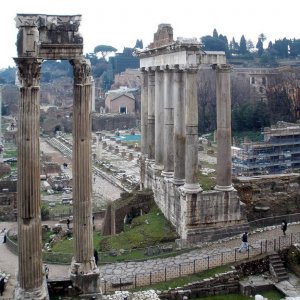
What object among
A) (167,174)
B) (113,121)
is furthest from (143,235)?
(113,121)

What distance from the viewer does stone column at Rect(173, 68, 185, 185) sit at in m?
20.6

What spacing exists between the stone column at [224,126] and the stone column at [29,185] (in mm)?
9480

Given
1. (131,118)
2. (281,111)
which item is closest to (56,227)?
(281,111)

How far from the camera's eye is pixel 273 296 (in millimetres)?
15953

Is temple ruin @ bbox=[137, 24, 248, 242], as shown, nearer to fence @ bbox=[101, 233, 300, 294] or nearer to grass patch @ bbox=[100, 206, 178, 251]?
grass patch @ bbox=[100, 206, 178, 251]

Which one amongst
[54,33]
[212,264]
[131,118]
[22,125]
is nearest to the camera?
[22,125]

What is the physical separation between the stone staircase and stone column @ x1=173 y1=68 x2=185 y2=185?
15.4ft

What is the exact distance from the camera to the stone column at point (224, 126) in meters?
19.7

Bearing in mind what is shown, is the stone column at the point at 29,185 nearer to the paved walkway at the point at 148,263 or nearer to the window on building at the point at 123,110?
the paved walkway at the point at 148,263

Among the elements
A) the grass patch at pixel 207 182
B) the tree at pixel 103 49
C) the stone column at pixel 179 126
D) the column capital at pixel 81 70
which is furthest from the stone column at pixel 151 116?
the tree at pixel 103 49

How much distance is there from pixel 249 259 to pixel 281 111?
131ft

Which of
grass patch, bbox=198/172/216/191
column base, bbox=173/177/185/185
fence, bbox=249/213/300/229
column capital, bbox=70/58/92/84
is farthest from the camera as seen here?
grass patch, bbox=198/172/216/191

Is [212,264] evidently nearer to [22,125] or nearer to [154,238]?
[154,238]

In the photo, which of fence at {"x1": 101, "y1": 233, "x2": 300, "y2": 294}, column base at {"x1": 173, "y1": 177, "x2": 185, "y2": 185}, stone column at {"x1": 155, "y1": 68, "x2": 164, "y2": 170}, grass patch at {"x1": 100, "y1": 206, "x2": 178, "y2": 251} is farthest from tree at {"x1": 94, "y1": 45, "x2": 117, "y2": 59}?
fence at {"x1": 101, "y1": 233, "x2": 300, "y2": 294}
